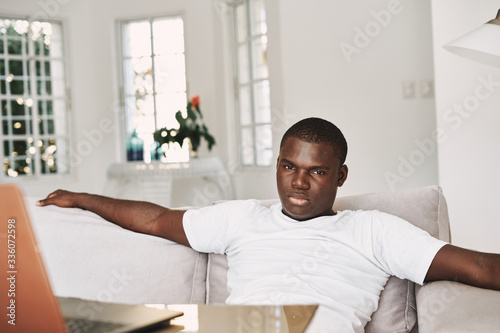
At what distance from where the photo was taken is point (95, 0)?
5641 millimetres

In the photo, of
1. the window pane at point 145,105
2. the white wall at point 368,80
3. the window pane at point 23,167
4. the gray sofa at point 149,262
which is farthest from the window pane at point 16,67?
the gray sofa at point 149,262

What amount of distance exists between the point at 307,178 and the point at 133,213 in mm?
482

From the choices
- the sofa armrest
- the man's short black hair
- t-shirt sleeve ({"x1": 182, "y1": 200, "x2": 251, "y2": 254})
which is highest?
the man's short black hair

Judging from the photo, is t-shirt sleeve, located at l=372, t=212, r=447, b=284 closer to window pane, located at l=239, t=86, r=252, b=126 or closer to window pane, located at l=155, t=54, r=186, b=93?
window pane, located at l=239, t=86, r=252, b=126

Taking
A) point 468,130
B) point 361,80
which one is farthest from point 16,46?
point 468,130

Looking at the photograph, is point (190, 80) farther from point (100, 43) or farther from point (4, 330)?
point (4, 330)

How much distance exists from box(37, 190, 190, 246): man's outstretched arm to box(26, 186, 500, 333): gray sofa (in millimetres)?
20

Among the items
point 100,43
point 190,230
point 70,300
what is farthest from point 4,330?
point 100,43

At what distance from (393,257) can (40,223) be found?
90 centimetres

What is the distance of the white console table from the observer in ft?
15.0

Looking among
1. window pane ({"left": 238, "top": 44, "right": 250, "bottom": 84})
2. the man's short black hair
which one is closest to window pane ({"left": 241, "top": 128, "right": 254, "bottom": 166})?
window pane ({"left": 238, "top": 44, "right": 250, "bottom": 84})

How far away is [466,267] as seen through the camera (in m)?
1.28

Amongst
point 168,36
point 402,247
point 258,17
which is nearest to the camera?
point 402,247

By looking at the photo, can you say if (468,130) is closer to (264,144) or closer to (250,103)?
(264,144)
